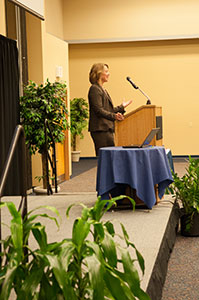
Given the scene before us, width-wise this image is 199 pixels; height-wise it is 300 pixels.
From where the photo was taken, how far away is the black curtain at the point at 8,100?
253 inches

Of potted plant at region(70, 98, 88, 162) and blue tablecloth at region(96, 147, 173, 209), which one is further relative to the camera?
potted plant at region(70, 98, 88, 162)

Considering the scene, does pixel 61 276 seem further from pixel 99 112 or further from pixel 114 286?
pixel 99 112

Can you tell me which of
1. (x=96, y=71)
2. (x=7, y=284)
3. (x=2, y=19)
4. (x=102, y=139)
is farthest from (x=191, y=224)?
(x=2, y=19)

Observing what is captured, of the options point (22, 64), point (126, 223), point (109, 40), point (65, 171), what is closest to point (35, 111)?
point (22, 64)

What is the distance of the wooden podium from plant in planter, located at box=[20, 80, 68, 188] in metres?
1.78

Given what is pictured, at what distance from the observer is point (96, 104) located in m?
5.25

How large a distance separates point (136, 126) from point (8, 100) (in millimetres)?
2176

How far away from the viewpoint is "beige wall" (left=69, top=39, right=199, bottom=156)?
39.4ft

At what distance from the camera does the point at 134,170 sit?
4398mm

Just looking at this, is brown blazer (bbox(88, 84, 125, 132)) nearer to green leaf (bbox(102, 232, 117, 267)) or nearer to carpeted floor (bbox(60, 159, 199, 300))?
carpeted floor (bbox(60, 159, 199, 300))

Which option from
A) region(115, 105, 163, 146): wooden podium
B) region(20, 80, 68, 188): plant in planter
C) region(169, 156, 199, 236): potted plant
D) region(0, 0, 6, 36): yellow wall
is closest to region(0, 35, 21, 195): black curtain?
region(20, 80, 68, 188): plant in planter

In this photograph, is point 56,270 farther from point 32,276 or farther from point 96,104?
point 96,104

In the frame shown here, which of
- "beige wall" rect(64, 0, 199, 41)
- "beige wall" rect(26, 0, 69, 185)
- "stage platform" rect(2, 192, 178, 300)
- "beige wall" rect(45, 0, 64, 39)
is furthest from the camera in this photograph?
"beige wall" rect(64, 0, 199, 41)

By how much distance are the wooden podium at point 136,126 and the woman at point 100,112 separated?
0.41 feet
